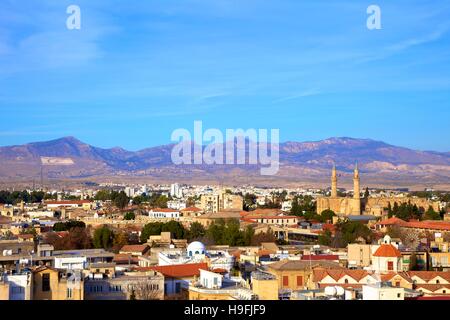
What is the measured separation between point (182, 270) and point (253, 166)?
13344 centimetres

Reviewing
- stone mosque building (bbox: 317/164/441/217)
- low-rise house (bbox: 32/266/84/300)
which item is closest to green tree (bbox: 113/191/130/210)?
stone mosque building (bbox: 317/164/441/217)

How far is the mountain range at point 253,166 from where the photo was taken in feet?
462

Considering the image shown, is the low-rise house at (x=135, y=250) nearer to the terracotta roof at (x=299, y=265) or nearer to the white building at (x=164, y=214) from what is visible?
the terracotta roof at (x=299, y=265)

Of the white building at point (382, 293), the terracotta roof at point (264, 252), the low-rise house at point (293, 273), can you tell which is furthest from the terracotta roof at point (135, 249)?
the white building at point (382, 293)

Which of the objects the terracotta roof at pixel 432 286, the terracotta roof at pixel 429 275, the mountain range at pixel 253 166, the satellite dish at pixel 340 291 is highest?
the mountain range at pixel 253 166

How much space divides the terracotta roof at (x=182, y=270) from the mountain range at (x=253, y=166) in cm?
10875

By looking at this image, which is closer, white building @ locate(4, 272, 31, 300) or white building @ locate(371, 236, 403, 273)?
white building @ locate(4, 272, 31, 300)

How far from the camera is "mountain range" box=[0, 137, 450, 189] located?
140875mm

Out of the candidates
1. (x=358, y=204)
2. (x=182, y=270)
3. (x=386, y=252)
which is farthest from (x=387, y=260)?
(x=358, y=204)

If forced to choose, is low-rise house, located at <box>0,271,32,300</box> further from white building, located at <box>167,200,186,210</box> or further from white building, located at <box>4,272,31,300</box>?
white building, located at <box>167,200,186,210</box>

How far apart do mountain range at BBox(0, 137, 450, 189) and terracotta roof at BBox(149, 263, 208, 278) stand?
108750 mm
